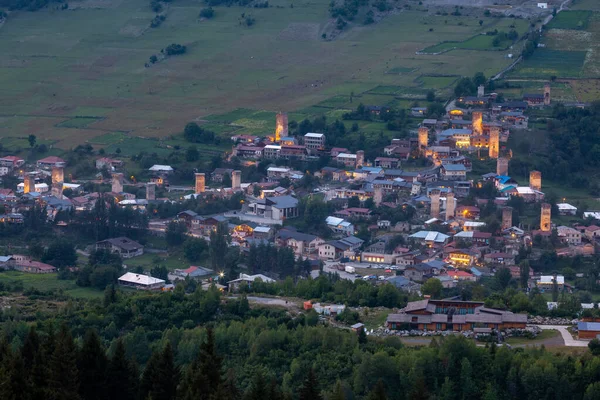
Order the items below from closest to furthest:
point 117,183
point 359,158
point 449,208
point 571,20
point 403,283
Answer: point 403,283
point 449,208
point 117,183
point 359,158
point 571,20

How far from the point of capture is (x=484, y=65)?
241 feet

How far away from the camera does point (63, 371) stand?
976 inches

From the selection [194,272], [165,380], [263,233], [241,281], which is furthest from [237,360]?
[263,233]

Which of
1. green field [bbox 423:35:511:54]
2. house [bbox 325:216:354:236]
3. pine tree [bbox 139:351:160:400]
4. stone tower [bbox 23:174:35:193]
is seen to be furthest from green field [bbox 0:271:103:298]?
green field [bbox 423:35:511:54]

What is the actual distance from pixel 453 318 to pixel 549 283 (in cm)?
1485

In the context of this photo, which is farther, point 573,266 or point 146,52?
point 146,52

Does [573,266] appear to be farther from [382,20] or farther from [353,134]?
[382,20]

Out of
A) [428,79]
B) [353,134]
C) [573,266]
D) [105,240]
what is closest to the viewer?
[573,266]

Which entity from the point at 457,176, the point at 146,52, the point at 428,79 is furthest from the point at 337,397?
the point at 146,52

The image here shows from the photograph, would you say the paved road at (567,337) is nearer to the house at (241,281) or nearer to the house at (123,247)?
the house at (241,281)

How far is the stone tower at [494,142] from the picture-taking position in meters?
61.2

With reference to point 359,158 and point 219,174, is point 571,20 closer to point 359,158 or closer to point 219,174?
point 359,158

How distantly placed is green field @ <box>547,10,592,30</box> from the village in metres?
12.1

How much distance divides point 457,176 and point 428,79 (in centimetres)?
1395
